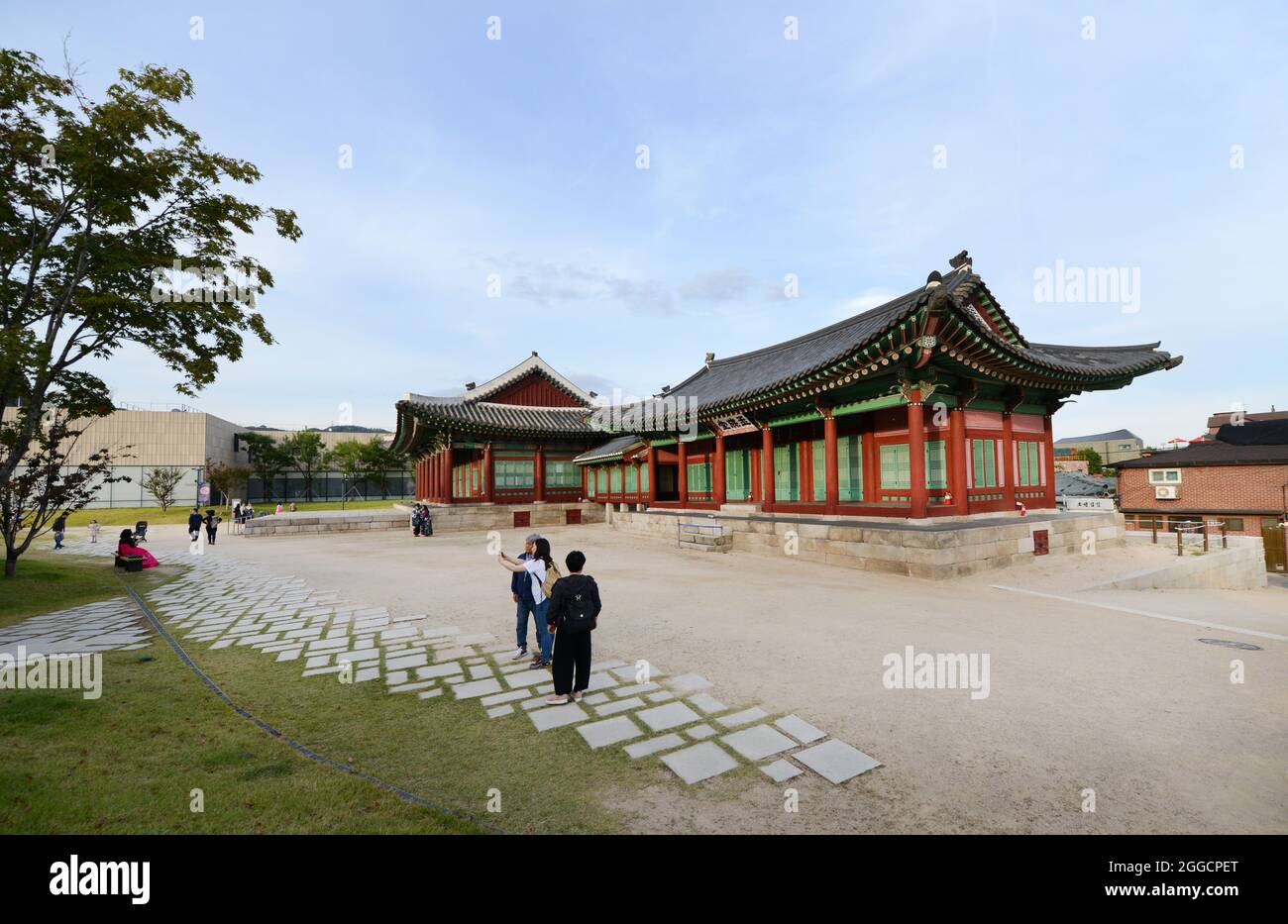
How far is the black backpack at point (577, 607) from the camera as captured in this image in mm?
4754

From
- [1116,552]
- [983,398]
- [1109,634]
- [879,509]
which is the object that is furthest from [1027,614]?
[1116,552]

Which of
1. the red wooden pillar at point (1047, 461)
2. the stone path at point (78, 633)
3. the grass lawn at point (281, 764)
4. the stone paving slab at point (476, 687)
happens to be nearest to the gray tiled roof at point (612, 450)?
the red wooden pillar at point (1047, 461)

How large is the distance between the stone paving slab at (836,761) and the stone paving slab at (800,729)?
0.35ft

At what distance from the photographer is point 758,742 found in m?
4.08

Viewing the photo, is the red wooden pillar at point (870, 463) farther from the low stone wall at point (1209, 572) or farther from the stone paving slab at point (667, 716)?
the stone paving slab at point (667, 716)

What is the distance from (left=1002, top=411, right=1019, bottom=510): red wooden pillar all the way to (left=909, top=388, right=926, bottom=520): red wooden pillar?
12.9 feet

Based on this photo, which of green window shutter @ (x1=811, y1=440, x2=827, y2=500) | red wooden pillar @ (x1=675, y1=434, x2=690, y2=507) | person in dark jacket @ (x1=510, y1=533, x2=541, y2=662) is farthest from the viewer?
red wooden pillar @ (x1=675, y1=434, x2=690, y2=507)

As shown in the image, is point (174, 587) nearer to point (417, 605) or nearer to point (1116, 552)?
point (417, 605)

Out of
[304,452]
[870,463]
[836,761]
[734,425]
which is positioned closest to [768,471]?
[734,425]

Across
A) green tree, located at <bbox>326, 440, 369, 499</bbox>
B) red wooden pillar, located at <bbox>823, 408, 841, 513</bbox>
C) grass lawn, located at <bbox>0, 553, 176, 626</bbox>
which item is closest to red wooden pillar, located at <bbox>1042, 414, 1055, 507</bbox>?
red wooden pillar, located at <bbox>823, 408, 841, 513</bbox>

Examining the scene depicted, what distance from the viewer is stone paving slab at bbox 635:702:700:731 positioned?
4381 millimetres

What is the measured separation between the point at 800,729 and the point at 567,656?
2.16m

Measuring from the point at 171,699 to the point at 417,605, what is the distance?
13.5ft

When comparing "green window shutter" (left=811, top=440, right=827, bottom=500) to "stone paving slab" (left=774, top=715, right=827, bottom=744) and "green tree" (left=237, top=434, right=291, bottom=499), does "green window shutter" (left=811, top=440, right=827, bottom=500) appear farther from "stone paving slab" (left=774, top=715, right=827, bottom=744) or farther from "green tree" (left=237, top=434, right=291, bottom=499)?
"green tree" (left=237, top=434, right=291, bottom=499)
